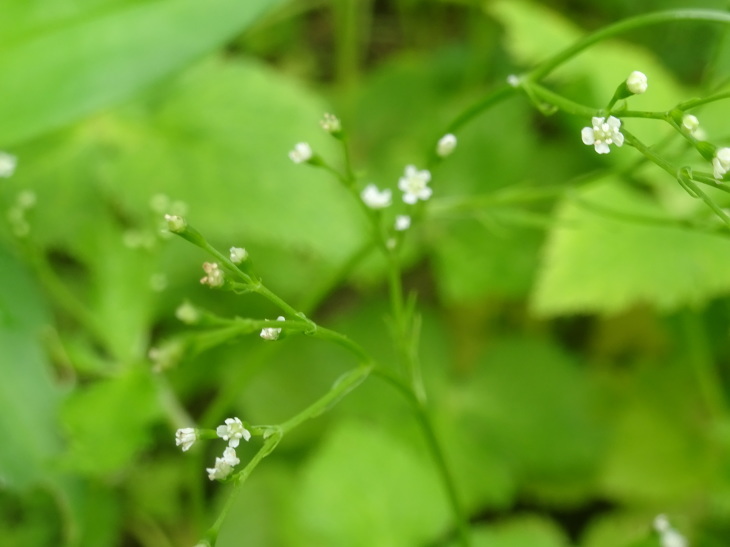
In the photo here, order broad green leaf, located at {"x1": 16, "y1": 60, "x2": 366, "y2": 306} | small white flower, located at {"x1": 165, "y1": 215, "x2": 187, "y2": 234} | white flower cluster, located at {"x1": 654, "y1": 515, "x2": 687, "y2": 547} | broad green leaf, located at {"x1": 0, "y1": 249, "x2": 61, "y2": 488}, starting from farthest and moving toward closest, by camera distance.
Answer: broad green leaf, located at {"x1": 16, "y1": 60, "x2": 366, "y2": 306} → broad green leaf, located at {"x1": 0, "y1": 249, "x2": 61, "y2": 488} → white flower cluster, located at {"x1": 654, "y1": 515, "x2": 687, "y2": 547} → small white flower, located at {"x1": 165, "y1": 215, "x2": 187, "y2": 234}

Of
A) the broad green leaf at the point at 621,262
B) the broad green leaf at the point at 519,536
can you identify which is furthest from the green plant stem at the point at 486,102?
the broad green leaf at the point at 519,536

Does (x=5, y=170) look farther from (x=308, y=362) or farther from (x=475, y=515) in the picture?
(x=475, y=515)

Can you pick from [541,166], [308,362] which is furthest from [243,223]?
[541,166]

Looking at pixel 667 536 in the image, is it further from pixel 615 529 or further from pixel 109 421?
pixel 109 421

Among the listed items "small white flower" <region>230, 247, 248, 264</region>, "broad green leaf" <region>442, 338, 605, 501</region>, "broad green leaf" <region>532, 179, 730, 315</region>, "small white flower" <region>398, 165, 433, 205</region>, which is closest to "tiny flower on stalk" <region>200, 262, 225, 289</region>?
"small white flower" <region>230, 247, 248, 264</region>

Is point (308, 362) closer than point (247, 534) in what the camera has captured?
No

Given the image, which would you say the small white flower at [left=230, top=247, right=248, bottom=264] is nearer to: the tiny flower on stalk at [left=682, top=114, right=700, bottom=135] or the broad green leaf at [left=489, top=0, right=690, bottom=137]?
the tiny flower on stalk at [left=682, top=114, right=700, bottom=135]
